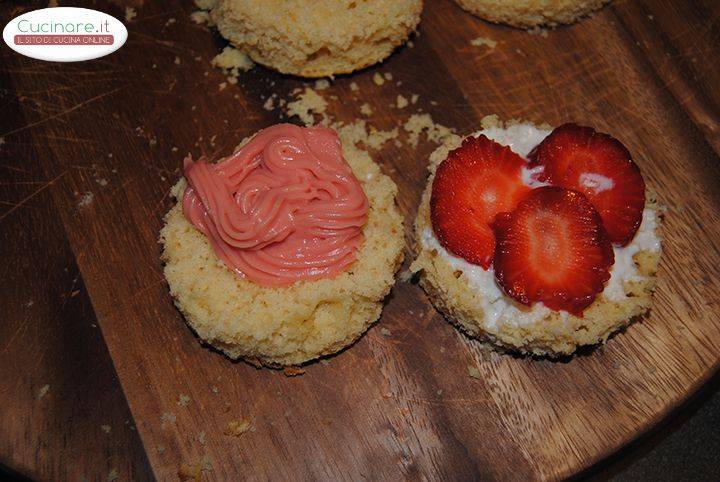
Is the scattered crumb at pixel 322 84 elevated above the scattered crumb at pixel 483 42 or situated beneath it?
situated beneath

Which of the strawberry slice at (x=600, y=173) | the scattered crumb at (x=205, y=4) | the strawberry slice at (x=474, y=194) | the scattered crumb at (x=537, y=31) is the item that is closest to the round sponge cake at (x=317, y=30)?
the scattered crumb at (x=205, y=4)

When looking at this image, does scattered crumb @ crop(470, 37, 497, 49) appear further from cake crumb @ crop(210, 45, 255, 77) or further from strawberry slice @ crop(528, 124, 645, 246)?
cake crumb @ crop(210, 45, 255, 77)

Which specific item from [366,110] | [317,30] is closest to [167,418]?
[366,110]

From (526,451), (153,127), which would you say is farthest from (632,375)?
(153,127)

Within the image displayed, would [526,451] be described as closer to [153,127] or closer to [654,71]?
[654,71]

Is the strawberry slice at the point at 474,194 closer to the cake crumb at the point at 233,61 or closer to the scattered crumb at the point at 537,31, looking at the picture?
the scattered crumb at the point at 537,31

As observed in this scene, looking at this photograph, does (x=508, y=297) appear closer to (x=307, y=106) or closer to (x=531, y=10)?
(x=307, y=106)
